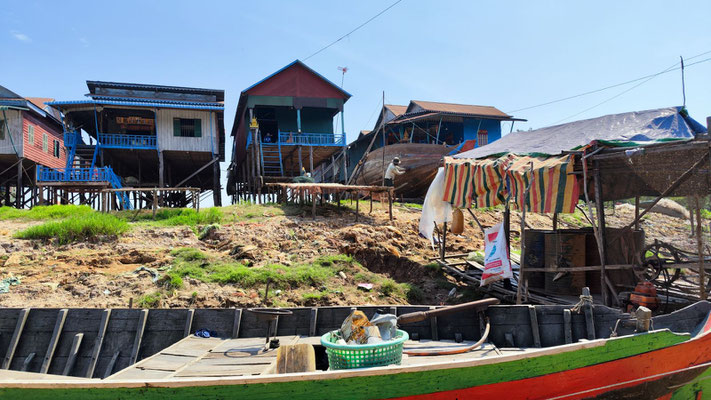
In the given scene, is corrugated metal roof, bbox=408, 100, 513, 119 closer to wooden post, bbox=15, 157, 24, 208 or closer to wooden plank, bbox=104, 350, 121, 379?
wooden post, bbox=15, 157, 24, 208

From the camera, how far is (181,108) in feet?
70.1

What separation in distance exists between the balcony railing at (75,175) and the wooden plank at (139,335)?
14244mm

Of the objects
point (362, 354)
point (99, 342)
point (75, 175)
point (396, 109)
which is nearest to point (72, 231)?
point (75, 175)

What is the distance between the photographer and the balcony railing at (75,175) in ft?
59.2

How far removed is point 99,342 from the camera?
246 inches

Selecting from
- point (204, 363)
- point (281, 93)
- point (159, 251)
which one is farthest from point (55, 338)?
point (281, 93)

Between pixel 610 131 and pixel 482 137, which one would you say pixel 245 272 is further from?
pixel 482 137

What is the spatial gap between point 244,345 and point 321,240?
724 cm

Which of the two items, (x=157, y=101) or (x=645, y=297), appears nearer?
(x=645, y=297)

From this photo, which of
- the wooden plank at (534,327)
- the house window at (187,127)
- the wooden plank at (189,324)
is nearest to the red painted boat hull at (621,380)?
the wooden plank at (534,327)

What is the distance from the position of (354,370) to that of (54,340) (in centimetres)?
491

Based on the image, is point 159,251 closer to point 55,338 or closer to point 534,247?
point 55,338

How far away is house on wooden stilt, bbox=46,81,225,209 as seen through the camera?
61.8 ft

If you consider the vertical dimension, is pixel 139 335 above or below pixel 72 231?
below
